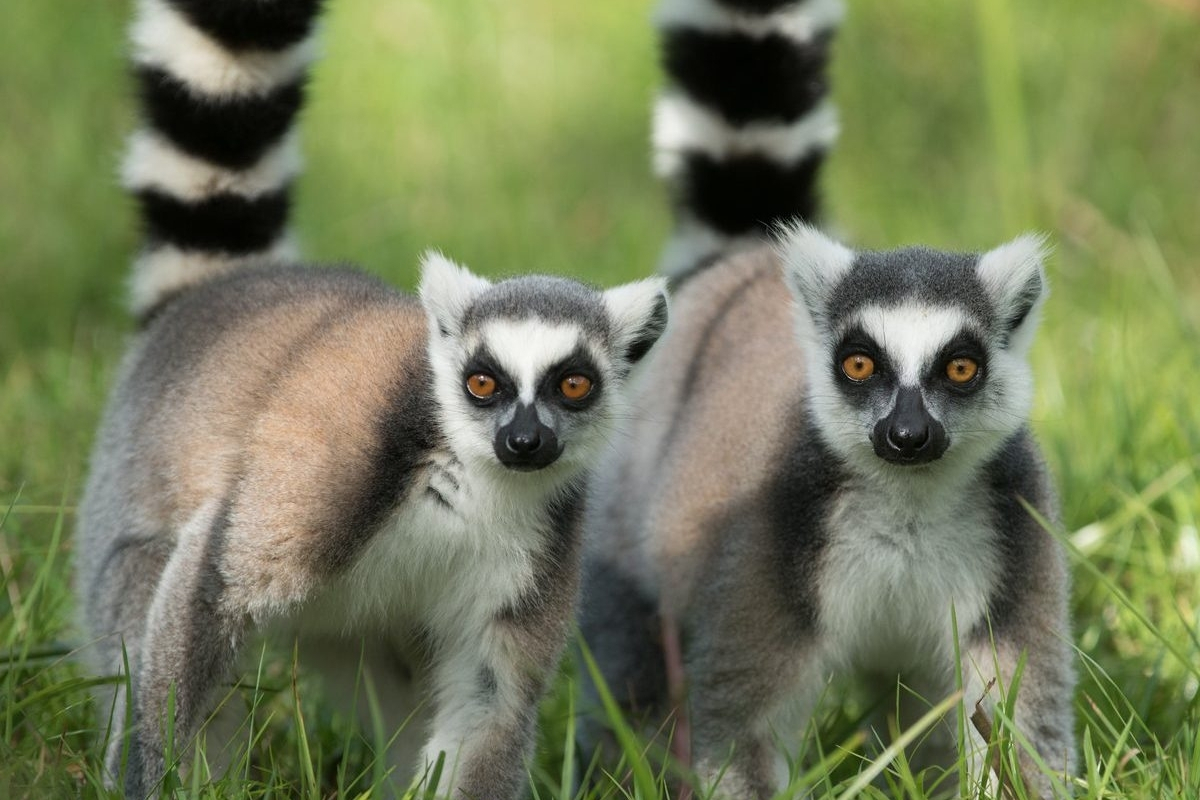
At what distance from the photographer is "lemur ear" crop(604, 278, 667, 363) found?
373 cm

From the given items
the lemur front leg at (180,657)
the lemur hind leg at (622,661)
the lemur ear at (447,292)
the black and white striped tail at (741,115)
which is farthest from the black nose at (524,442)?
the black and white striped tail at (741,115)

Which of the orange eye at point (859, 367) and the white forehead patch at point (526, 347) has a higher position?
the orange eye at point (859, 367)

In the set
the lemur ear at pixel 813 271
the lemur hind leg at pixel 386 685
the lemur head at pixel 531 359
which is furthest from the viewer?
the lemur hind leg at pixel 386 685

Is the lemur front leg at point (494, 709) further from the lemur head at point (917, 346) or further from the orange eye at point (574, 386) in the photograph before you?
the lemur head at point (917, 346)

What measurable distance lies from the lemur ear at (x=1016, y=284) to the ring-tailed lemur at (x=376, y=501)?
77cm

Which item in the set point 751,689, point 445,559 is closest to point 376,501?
point 445,559

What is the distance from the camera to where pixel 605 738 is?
4.60 metres

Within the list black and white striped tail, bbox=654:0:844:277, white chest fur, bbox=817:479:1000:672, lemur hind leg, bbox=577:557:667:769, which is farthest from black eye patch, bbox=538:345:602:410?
black and white striped tail, bbox=654:0:844:277

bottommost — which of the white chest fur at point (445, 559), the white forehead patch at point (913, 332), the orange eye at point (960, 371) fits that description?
the white chest fur at point (445, 559)

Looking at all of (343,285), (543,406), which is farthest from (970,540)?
(343,285)

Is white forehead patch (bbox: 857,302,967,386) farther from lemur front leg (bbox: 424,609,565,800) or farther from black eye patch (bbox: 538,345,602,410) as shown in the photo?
lemur front leg (bbox: 424,609,565,800)

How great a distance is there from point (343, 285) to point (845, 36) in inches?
230

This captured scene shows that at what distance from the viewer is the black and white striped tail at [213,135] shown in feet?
14.3

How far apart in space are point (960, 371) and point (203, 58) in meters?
2.23
